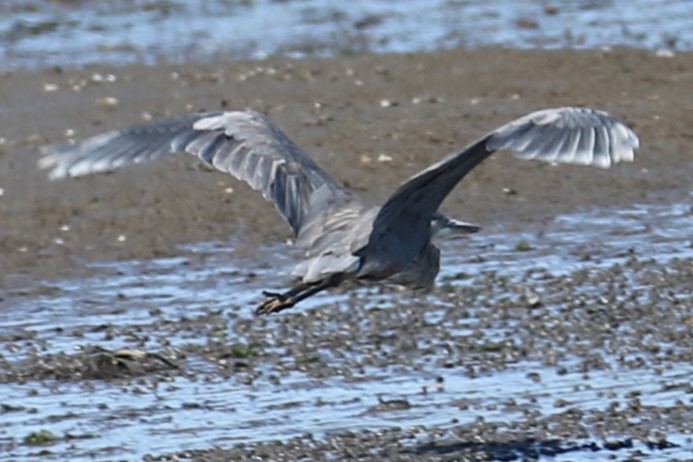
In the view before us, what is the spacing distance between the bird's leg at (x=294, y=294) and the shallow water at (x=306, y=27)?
7.67 meters

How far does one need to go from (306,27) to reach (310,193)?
9213 mm

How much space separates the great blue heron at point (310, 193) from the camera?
664 cm

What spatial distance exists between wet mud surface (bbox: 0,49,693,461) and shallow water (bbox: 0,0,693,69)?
1.23m

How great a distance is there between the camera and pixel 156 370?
7.76 metres

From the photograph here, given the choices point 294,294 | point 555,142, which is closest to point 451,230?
point 294,294

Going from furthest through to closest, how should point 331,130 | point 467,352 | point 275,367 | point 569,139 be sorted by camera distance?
point 331,130, point 467,352, point 275,367, point 569,139

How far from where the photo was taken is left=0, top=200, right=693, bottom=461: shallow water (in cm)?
699

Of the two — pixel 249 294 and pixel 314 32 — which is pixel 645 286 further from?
pixel 314 32

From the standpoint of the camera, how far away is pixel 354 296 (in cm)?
891

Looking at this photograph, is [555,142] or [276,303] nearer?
[555,142]

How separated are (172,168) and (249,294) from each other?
2.39m

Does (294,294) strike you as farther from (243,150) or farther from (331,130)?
(331,130)

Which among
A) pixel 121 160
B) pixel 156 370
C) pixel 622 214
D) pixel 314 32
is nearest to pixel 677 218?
pixel 622 214

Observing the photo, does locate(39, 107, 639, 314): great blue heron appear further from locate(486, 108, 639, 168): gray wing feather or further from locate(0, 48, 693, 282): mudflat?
locate(0, 48, 693, 282): mudflat
